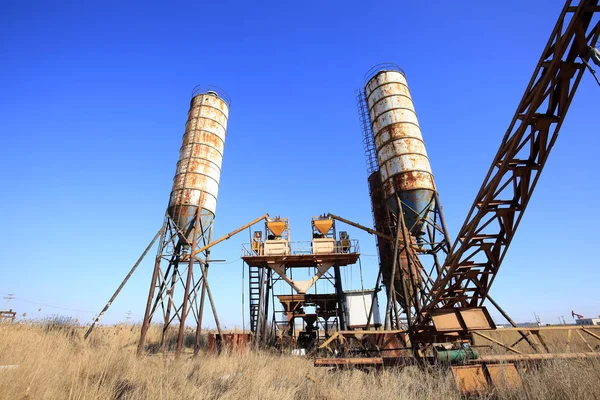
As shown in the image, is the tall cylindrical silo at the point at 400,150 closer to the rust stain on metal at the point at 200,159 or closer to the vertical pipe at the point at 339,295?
the vertical pipe at the point at 339,295

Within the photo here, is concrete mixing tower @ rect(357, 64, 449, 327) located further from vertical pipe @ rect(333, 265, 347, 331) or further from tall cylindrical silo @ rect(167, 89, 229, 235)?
tall cylindrical silo @ rect(167, 89, 229, 235)

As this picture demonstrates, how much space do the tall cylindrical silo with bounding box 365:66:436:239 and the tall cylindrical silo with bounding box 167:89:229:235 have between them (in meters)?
9.32

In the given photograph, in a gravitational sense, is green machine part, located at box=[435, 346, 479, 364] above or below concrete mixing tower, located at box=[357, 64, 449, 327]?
below

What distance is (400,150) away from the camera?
15344 millimetres

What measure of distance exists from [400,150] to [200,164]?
10.8 meters

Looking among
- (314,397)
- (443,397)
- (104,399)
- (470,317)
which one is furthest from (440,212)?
(104,399)

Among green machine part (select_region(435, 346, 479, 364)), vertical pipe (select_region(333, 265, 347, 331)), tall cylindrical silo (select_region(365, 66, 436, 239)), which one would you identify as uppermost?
tall cylindrical silo (select_region(365, 66, 436, 239))

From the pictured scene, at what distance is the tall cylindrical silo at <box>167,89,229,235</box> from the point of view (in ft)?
54.1

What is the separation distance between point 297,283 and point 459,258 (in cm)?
895

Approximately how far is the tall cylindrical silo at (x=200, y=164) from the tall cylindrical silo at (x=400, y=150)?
932cm

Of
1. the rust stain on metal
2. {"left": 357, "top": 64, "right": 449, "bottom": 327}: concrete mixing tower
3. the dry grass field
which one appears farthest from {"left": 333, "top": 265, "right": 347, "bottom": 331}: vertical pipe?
the rust stain on metal

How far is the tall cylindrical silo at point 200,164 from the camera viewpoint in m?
16.5

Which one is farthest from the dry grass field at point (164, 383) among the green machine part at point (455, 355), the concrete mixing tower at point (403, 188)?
the concrete mixing tower at point (403, 188)

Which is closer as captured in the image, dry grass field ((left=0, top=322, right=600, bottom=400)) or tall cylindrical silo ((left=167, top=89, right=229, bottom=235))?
dry grass field ((left=0, top=322, right=600, bottom=400))
